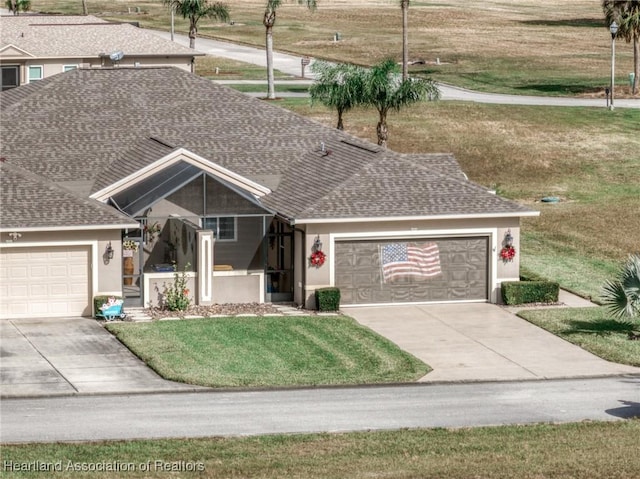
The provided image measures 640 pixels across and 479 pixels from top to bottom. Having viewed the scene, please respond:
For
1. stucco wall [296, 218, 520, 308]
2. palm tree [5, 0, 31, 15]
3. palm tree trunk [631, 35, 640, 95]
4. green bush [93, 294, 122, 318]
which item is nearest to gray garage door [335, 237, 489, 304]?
stucco wall [296, 218, 520, 308]

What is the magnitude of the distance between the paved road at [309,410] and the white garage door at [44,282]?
31.2 ft

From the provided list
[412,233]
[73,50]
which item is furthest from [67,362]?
[73,50]

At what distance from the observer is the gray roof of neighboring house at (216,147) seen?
45.4 metres

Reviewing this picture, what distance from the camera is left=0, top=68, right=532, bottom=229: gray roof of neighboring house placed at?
149 ft

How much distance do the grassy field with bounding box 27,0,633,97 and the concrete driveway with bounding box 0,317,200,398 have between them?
5671cm

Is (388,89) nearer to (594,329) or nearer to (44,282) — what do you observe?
(594,329)

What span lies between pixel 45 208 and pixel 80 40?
39.7 metres

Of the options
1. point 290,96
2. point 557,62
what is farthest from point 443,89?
point 557,62

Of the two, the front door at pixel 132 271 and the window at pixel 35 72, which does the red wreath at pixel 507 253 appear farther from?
the window at pixel 35 72

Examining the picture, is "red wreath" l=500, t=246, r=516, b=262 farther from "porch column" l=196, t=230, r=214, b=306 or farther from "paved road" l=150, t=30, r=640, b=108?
"paved road" l=150, t=30, r=640, b=108

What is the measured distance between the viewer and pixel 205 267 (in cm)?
4366

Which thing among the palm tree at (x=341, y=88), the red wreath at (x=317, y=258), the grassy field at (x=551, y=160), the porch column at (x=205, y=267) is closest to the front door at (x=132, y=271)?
the porch column at (x=205, y=267)

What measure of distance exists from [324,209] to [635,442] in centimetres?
1690

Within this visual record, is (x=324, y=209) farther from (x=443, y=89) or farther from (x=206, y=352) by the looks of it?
(x=443, y=89)
